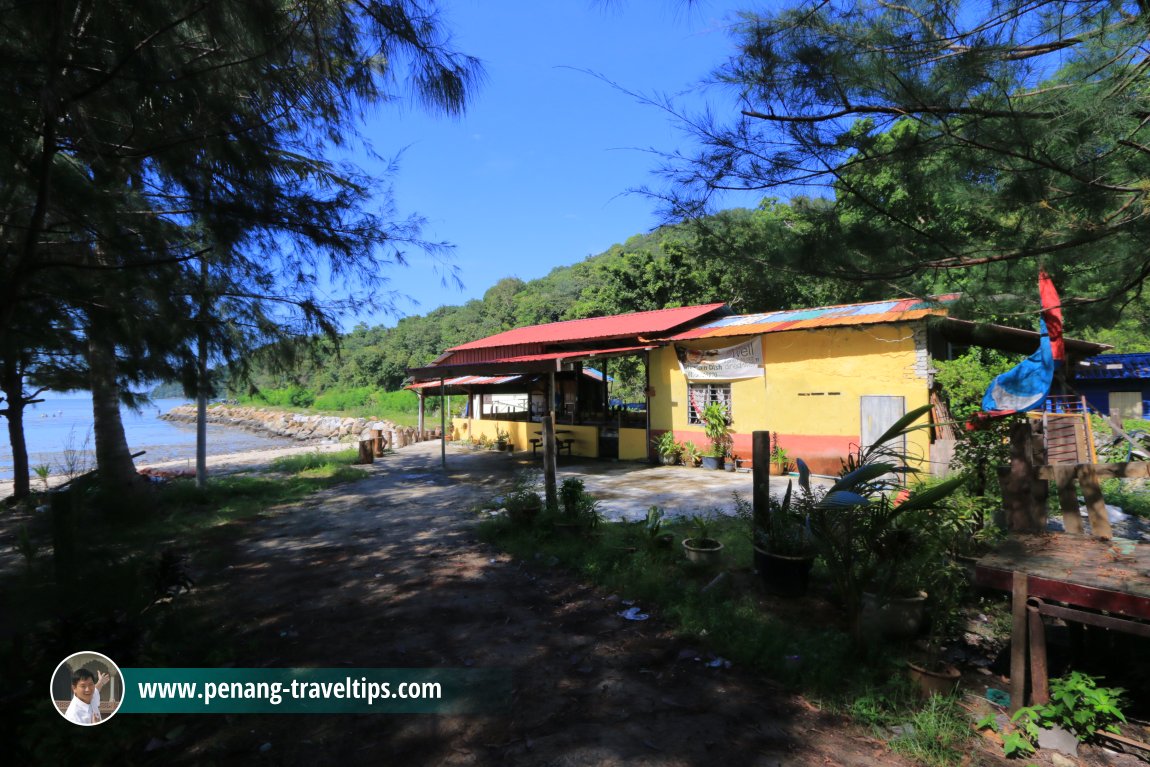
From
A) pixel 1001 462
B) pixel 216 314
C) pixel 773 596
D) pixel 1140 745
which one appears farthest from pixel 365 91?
pixel 1001 462

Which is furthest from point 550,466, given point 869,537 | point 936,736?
point 936,736

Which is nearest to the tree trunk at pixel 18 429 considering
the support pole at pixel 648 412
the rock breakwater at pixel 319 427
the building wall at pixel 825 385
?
the rock breakwater at pixel 319 427

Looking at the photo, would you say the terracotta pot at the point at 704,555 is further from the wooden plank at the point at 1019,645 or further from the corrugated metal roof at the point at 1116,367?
the corrugated metal roof at the point at 1116,367

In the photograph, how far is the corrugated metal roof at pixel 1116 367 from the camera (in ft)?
51.3

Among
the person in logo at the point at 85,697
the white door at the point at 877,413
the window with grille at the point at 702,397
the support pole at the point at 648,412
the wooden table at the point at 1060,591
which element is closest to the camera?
the person in logo at the point at 85,697

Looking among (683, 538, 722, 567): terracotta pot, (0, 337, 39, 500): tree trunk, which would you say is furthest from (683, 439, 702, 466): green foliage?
(0, 337, 39, 500): tree trunk

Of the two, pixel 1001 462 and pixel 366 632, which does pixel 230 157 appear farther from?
pixel 1001 462

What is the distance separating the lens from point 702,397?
12070 mm

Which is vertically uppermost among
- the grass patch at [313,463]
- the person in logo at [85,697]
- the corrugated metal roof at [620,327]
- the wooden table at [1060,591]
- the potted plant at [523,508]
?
the corrugated metal roof at [620,327]

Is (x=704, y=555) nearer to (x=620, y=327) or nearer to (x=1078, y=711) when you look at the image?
(x=1078, y=711)

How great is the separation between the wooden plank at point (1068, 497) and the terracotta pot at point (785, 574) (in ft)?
5.62

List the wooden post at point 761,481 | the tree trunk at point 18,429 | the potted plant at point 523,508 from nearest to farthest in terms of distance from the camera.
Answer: the wooden post at point 761,481 < the potted plant at point 523,508 < the tree trunk at point 18,429

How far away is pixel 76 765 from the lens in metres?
2.13

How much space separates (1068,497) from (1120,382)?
714 inches
